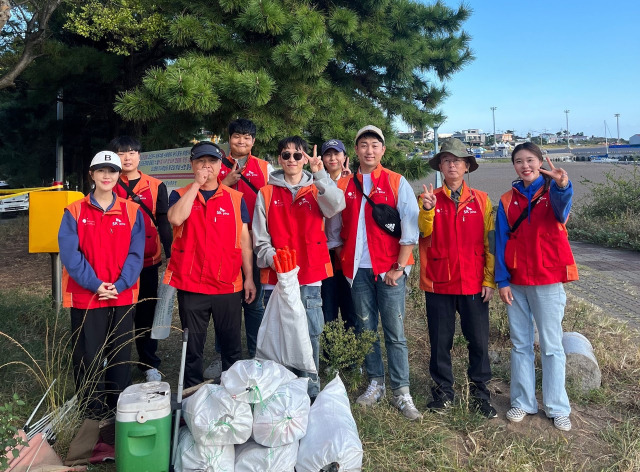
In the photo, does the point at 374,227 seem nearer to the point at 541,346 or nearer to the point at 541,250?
the point at 541,250

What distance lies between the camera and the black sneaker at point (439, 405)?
3.57 metres

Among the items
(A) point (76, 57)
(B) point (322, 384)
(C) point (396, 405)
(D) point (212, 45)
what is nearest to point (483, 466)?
(C) point (396, 405)

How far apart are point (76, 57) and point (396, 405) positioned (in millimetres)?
7911

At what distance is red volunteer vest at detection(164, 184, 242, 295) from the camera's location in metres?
3.42

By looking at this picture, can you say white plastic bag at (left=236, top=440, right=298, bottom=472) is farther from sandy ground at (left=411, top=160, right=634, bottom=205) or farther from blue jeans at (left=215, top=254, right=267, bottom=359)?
sandy ground at (left=411, top=160, right=634, bottom=205)

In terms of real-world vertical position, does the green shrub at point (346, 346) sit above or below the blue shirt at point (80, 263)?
below

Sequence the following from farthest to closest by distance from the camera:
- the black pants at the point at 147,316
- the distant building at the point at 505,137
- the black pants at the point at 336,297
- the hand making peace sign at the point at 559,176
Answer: the distant building at the point at 505,137
the black pants at the point at 147,316
the black pants at the point at 336,297
the hand making peace sign at the point at 559,176

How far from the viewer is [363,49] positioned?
22.8 ft

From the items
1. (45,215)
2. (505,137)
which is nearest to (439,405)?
(45,215)

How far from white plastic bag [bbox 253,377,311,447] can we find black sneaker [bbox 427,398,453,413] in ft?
3.91

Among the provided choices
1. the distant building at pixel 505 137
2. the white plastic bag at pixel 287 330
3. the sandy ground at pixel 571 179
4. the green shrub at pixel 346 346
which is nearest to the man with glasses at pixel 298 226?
the green shrub at pixel 346 346

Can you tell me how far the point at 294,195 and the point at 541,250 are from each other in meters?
1.70

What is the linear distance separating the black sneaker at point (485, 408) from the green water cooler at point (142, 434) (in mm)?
2109

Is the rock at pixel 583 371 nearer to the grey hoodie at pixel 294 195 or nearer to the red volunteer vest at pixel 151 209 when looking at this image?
the grey hoodie at pixel 294 195
